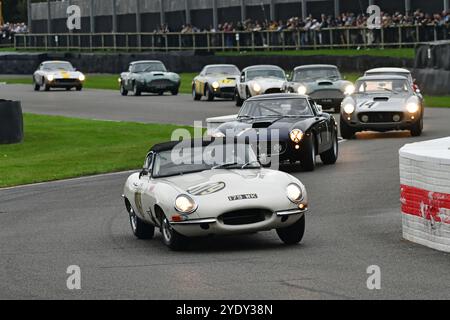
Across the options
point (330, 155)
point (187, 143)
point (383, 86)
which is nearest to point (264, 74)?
point (383, 86)

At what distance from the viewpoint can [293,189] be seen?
508 inches

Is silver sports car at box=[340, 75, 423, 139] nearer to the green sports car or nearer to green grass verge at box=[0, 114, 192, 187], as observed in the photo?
green grass verge at box=[0, 114, 192, 187]

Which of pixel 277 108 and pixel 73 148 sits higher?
pixel 277 108

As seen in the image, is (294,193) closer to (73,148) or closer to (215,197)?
(215,197)

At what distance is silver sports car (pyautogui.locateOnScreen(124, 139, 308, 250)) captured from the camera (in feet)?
41.2

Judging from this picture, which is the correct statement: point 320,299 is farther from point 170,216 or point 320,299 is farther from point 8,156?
point 8,156

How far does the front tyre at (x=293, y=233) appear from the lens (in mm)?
12961

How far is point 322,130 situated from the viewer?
21.3 metres

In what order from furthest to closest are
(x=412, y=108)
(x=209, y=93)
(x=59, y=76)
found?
(x=59, y=76) → (x=209, y=93) → (x=412, y=108)

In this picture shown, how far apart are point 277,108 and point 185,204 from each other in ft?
30.2

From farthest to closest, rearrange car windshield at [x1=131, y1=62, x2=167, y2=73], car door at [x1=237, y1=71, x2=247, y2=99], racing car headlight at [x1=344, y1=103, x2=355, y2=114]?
1. car windshield at [x1=131, y1=62, x2=167, y2=73]
2. car door at [x1=237, y1=71, x2=247, y2=99]
3. racing car headlight at [x1=344, y1=103, x2=355, y2=114]

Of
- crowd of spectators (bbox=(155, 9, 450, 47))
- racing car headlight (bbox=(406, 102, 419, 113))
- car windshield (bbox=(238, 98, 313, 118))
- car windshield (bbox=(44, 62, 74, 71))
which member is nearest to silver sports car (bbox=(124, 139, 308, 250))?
car windshield (bbox=(238, 98, 313, 118))

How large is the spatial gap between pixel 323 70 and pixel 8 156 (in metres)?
12.0

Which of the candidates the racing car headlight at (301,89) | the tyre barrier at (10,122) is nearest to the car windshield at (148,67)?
the racing car headlight at (301,89)
